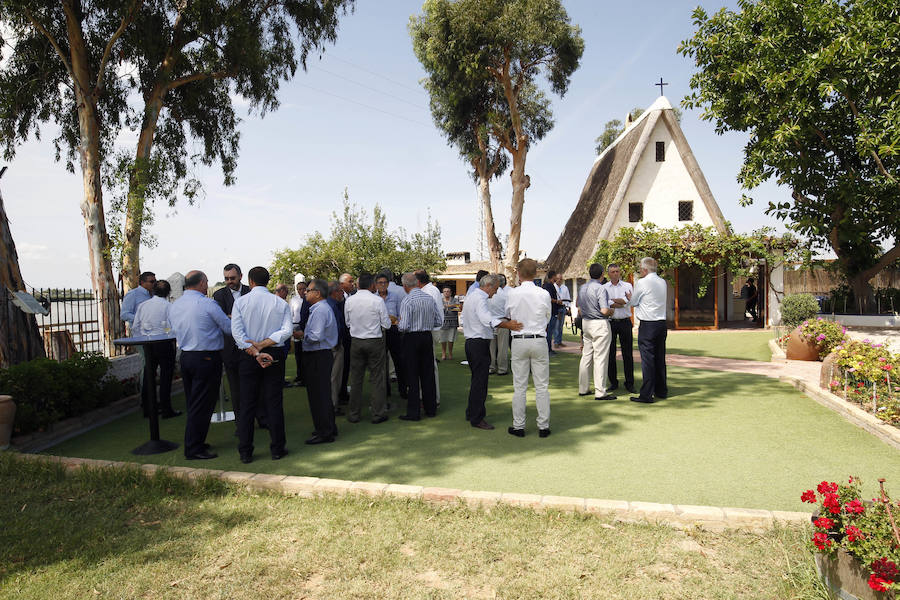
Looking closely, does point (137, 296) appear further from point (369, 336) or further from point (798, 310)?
point (798, 310)

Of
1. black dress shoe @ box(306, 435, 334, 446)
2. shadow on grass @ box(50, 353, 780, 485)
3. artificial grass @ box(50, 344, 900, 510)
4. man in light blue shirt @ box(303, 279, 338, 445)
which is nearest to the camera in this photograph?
artificial grass @ box(50, 344, 900, 510)

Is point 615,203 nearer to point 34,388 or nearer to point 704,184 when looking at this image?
point 704,184

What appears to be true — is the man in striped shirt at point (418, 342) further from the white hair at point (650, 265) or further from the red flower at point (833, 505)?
the red flower at point (833, 505)

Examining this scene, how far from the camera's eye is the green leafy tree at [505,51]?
20.9 metres

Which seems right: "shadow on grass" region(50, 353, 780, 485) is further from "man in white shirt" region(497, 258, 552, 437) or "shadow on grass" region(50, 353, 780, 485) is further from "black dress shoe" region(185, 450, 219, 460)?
"man in white shirt" region(497, 258, 552, 437)

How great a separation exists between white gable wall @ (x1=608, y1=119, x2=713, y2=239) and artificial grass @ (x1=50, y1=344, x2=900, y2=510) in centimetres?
1444

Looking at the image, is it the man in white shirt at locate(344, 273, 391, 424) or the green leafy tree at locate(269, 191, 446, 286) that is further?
the green leafy tree at locate(269, 191, 446, 286)

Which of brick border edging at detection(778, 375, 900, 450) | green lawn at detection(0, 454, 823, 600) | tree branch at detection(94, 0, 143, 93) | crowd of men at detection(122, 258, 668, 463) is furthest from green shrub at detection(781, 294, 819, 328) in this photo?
tree branch at detection(94, 0, 143, 93)

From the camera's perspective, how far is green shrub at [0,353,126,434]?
6410 mm

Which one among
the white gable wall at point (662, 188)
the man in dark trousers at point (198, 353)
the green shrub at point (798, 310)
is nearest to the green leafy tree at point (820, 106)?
the green shrub at point (798, 310)

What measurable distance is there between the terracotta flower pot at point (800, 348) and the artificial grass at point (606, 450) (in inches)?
145

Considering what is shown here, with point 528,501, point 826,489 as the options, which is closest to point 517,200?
point 528,501

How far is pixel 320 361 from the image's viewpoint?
6051mm

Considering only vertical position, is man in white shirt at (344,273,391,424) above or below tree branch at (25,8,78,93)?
below
